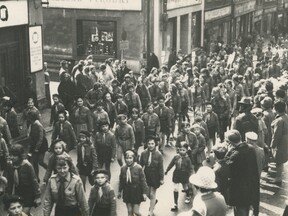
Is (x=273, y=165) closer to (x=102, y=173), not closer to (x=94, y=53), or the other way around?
(x=102, y=173)

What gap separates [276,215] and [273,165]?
11.4ft

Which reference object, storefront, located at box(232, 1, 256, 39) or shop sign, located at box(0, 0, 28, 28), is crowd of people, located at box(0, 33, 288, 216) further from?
storefront, located at box(232, 1, 256, 39)

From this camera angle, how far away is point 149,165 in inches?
388

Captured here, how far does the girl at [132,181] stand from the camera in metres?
8.90

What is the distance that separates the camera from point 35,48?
18312 millimetres

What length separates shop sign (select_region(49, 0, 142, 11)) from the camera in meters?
26.6

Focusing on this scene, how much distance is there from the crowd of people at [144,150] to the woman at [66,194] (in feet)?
0.05

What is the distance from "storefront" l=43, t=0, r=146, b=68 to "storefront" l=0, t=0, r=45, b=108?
848 centimetres

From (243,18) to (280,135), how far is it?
36.3m

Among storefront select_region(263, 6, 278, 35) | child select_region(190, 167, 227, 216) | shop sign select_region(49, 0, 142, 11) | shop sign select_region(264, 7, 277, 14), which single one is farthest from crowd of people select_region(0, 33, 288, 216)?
shop sign select_region(264, 7, 277, 14)

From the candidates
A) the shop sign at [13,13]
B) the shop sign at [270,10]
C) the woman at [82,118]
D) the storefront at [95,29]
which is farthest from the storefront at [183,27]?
the shop sign at [270,10]

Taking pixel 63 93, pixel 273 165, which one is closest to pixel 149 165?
pixel 273 165

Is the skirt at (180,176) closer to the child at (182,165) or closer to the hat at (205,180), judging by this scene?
the child at (182,165)


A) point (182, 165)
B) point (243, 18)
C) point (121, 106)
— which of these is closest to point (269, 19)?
point (243, 18)
